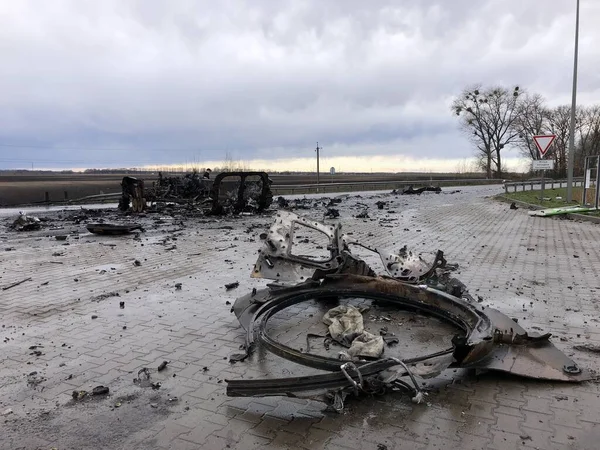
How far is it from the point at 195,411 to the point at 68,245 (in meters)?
9.62

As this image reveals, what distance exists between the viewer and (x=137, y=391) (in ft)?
11.8

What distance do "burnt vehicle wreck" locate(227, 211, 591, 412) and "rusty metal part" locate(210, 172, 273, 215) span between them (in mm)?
13151

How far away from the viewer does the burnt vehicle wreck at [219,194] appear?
1853 centimetres

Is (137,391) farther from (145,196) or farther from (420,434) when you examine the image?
(145,196)

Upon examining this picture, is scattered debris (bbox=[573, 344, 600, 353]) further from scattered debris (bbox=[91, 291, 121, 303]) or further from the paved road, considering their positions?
scattered debris (bbox=[91, 291, 121, 303])

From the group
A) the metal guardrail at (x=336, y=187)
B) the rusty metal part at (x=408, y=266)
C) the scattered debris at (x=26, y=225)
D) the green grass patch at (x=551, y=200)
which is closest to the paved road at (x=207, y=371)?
the rusty metal part at (x=408, y=266)

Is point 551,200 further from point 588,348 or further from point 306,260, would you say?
point 306,260

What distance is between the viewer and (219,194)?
62.6 feet

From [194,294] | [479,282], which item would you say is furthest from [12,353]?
[479,282]

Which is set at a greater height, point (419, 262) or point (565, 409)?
point (419, 262)

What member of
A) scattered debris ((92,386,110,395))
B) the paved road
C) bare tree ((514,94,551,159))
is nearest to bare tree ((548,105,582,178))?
bare tree ((514,94,551,159))

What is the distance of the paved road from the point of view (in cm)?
297

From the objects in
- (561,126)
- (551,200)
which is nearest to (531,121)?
(561,126)

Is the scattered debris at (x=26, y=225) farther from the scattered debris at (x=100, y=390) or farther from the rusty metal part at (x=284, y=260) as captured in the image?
the scattered debris at (x=100, y=390)
